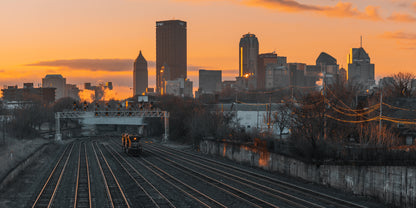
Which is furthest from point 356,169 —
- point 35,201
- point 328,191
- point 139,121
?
point 139,121

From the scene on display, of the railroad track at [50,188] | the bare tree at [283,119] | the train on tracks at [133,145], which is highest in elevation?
the bare tree at [283,119]

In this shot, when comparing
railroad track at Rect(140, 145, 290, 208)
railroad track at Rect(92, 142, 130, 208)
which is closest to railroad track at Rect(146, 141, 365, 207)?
railroad track at Rect(140, 145, 290, 208)

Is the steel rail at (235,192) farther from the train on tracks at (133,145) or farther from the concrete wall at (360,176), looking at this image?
the train on tracks at (133,145)

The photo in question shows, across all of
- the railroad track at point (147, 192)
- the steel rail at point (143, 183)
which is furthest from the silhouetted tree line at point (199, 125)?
the railroad track at point (147, 192)

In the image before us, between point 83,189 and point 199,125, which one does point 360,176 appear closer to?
point 83,189

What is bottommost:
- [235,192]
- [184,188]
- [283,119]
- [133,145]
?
[184,188]

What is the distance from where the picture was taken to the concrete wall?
2525 centimetres

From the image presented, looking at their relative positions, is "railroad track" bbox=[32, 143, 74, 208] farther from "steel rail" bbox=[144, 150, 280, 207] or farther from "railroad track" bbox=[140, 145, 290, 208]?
"steel rail" bbox=[144, 150, 280, 207]

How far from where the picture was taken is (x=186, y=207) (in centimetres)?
2592

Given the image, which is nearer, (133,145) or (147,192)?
(147,192)

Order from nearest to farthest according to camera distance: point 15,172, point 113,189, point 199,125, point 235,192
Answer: point 235,192 < point 113,189 < point 15,172 < point 199,125

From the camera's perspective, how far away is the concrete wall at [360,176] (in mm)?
25250

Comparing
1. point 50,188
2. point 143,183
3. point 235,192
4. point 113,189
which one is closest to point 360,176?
point 235,192

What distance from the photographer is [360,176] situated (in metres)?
28.9
